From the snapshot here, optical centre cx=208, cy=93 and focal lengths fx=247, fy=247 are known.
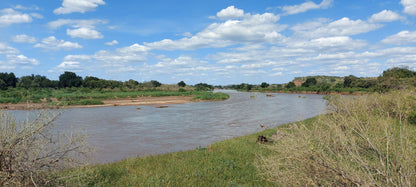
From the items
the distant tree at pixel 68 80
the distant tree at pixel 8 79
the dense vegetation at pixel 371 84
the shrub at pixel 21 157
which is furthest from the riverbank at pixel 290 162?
the distant tree at pixel 68 80

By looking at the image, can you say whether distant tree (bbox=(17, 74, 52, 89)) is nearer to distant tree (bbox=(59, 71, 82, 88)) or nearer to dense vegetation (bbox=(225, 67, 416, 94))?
distant tree (bbox=(59, 71, 82, 88))

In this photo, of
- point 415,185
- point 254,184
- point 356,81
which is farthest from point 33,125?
point 356,81

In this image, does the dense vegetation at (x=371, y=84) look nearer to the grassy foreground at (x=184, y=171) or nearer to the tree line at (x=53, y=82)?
the grassy foreground at (x=184, y=171)

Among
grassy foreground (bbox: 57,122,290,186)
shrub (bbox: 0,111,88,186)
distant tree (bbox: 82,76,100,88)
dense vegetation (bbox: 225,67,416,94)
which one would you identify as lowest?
grassy foreground (bbox: 57,122,290,186)

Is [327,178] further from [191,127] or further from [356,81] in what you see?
[356,81]

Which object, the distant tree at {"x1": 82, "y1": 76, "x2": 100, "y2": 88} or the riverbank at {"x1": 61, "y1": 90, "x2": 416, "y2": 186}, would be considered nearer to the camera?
the riverbank at {"x1": 61, "y1": 90, "x2": 416, "y2": 186}

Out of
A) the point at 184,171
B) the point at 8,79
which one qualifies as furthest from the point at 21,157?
the point at 8,79

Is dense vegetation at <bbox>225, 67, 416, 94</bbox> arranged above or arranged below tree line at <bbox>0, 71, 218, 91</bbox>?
below

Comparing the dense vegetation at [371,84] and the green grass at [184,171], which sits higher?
the dense vegetation at [371,84]

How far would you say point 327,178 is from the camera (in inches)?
159

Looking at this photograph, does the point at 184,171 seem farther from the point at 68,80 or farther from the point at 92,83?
the point at 68,80

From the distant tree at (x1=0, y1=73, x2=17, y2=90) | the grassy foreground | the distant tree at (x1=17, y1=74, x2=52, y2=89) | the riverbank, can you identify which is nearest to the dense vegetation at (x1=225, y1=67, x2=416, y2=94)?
the riverbank

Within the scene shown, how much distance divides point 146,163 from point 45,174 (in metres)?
3.93

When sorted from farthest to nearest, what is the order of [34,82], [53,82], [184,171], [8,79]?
[53,82] < [34,82] < [8,79] < [184,171]
